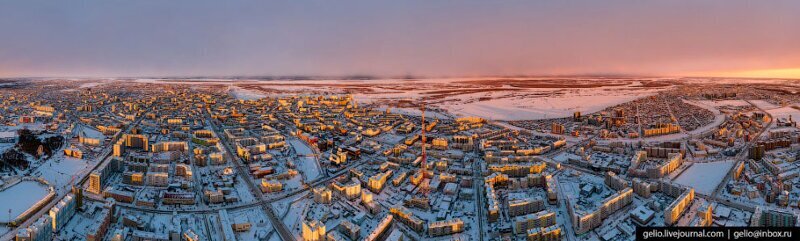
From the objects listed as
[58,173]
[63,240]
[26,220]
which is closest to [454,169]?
[63,240]

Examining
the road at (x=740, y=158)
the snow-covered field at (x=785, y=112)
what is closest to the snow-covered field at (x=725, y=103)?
the snow-covered field at (x=785, y=112)

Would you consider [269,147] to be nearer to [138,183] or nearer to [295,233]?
[138,183]

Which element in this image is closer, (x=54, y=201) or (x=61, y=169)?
(x=54, y=201)

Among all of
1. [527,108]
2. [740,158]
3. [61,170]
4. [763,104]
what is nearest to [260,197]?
[61,170]

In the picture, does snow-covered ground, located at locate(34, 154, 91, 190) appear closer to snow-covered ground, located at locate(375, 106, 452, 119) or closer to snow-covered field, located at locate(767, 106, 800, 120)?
snow-covered ground, located at locate(375, 106, 452, 119)

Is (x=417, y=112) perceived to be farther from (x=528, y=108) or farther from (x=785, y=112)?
(x=785, y=112)

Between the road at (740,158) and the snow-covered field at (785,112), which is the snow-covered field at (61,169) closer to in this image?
the road at (740,158)
